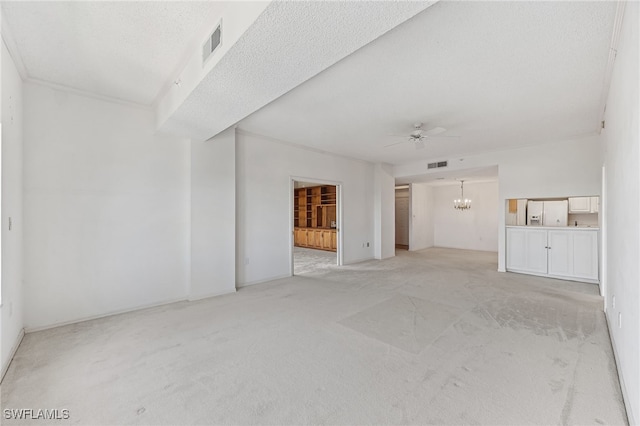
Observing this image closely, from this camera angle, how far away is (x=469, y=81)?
295cm

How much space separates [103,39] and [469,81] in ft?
11.7

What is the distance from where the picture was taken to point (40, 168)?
3.04 meters

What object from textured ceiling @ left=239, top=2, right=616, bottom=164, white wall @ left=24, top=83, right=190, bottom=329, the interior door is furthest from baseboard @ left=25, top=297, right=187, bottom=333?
the interior door

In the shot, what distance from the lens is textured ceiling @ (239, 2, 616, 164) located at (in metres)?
2.05

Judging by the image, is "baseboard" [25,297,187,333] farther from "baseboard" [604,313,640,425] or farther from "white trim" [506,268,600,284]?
"white trim" [506,268,600,284]

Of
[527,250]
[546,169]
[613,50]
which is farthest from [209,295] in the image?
[546,169]

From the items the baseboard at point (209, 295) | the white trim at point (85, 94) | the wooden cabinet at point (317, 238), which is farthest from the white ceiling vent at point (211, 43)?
the wooden cabinet at point (317, 238)

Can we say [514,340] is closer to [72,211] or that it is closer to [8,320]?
[8,320]

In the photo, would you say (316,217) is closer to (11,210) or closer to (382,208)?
(382,208)

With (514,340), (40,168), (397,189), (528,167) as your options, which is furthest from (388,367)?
(397,189)

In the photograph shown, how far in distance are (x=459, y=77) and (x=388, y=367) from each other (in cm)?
298

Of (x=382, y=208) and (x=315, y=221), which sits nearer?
(x=382, y=208)

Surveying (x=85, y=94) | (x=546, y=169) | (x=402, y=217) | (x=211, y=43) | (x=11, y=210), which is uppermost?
(x=85, y=94)

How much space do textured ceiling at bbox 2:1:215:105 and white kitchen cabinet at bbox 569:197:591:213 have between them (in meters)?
7.82
